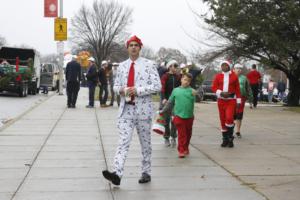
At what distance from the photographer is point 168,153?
9750 mm

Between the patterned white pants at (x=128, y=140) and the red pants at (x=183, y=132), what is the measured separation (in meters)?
2.12

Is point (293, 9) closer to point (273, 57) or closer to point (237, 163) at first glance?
point (273, 57)

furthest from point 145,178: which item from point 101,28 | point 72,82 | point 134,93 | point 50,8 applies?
point 101,28

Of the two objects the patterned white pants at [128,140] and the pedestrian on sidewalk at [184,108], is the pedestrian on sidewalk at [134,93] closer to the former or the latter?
the patterned white pants at [128,140]

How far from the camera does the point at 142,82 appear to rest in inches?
275

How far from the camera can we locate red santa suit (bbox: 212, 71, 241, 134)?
10.6m

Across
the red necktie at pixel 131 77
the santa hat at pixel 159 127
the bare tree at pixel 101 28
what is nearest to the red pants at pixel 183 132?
the santa hat at pixel 159 127

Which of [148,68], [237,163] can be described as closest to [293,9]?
[237,163]

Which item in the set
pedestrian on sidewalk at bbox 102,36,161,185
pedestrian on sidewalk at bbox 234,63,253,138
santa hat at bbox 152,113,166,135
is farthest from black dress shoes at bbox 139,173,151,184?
pedestrian on sidewalk at bbox 234,63,253,138

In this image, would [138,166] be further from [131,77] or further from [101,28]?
[101,28]

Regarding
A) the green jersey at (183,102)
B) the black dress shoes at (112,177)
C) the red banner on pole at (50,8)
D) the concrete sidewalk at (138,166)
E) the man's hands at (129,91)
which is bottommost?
the concrete sidewalk at (138,166)

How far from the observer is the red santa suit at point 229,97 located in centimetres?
1056

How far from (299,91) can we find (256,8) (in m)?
5.30

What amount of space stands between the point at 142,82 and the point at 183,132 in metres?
2.60
